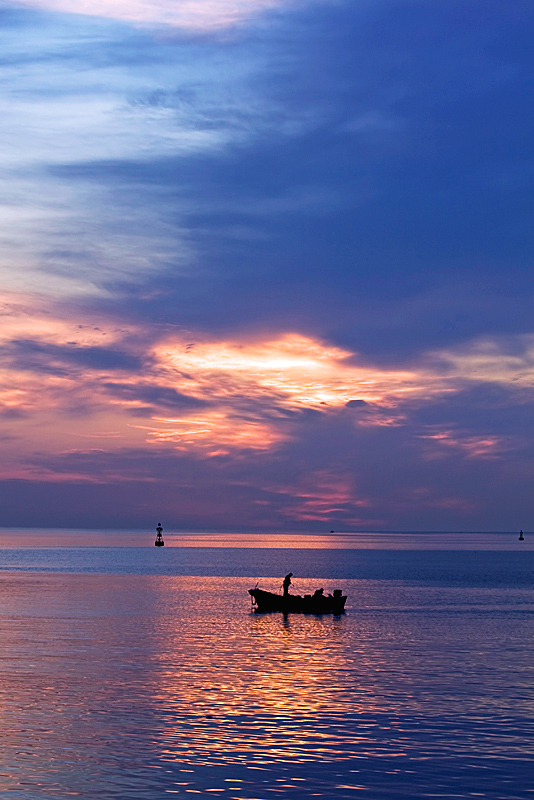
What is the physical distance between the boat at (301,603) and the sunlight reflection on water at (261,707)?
24.7 feet

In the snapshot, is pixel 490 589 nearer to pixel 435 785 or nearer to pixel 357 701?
pixel 357 701

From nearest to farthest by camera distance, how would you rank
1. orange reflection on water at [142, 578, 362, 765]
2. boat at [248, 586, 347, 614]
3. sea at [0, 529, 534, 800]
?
sea at [0, 529, 534, 800] < orange reflection on water at [142, 578, 362, 765] < boat at [248, 586, 347, 614]

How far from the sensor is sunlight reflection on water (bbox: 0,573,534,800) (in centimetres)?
2222

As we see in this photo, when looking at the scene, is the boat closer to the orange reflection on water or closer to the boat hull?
the boat hull

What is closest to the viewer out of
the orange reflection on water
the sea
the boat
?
the sea

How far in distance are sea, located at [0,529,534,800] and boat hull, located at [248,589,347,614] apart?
3279mm

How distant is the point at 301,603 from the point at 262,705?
4111cm

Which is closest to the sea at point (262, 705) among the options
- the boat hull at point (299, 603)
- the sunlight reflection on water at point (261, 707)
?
the sunlight reflection on water at point (261, 707)

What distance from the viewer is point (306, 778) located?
22.3 m

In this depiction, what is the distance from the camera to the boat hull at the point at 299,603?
69250 mm

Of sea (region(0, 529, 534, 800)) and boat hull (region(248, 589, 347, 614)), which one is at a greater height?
boat hull (region(248, 589, 347, 614))

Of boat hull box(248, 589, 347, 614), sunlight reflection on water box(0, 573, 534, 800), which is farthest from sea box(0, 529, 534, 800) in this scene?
boat hull box(248, 589, 347, 614)

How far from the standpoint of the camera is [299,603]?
236 feet

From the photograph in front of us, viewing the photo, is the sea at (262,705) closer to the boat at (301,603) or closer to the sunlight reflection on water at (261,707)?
the sunlight reflection on water at (261,707)
